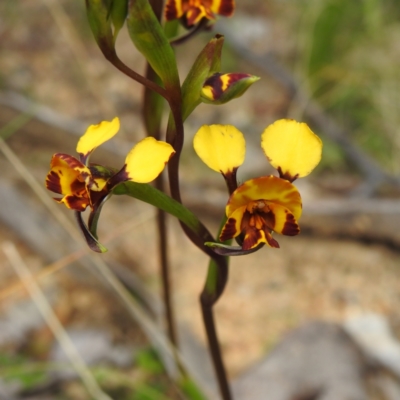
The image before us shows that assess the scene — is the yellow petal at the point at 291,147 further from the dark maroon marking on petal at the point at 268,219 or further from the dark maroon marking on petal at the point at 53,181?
the dark maroon marking on petal at the point at 53,181

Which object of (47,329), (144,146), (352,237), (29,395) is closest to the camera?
(144,146)

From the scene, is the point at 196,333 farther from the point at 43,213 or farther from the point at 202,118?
the point at 202,118

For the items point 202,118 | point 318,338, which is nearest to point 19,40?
point 202,118

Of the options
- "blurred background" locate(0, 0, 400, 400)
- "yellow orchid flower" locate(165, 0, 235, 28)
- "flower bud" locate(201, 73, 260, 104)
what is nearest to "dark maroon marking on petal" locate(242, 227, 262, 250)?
"flower bud" locate(201, 73, 260, 104)

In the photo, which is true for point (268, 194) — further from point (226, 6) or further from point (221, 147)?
point (226, 6)

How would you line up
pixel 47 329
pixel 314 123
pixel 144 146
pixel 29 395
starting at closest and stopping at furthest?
1. pixel 144 146
2. pixel 29 395
3. pixel 47 329
4. pixel 314 123

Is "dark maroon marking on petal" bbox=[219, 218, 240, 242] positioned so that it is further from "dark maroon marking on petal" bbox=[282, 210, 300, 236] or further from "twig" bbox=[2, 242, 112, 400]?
"twig" bbox=[2, 242, 112, 400]
